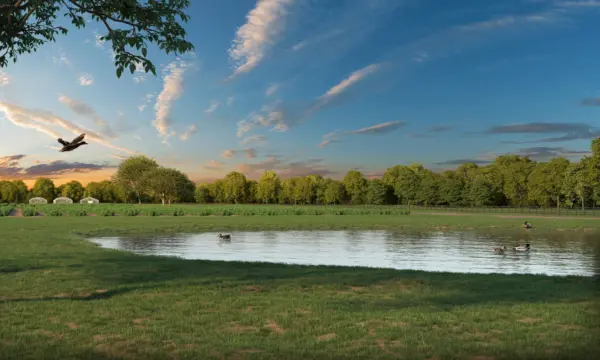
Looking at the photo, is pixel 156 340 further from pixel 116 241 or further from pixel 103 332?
pixel 116 241

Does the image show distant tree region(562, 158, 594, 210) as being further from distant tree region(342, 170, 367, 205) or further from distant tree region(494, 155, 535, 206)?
distant tree region(342, 170, 367, 205)

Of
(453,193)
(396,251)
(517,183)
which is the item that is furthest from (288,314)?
(517,183)

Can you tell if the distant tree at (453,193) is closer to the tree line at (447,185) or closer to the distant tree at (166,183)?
the tree line at (447,185)

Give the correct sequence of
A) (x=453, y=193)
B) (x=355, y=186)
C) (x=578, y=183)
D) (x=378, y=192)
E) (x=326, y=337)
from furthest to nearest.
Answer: (x=355, y=186) < (x=378, y=192) < (x=453, y=193) < (x=578, y=183) < (x=326, y=337)

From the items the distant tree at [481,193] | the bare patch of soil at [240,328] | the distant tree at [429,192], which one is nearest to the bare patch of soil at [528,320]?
the bare patch of soil at [240,328]

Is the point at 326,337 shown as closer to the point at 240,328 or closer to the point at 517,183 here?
the point at 240,328

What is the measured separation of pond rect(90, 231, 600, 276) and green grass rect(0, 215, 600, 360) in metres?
6.80

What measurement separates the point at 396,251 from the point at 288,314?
21001mm

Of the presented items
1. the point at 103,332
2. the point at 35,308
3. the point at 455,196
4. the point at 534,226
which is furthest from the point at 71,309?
the point at 455,196

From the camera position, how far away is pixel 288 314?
460 inches

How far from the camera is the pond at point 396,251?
25.0 metres

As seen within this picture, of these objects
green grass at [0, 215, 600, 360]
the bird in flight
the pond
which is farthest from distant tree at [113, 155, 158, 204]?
the bird in flight

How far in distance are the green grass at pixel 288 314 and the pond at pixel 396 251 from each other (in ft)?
22.3

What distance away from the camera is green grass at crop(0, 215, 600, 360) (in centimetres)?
912
